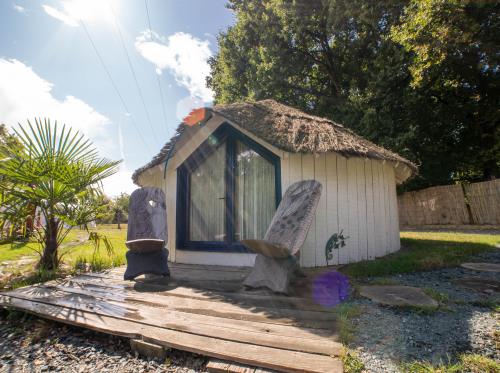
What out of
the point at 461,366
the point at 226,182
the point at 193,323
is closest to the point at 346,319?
the point at 461,366

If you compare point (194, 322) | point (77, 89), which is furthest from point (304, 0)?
point (194, 322)

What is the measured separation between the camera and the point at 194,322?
7.61 ft

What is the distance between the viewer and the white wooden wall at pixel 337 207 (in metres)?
4.86

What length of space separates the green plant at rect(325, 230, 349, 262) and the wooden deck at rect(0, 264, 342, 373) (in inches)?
48.0

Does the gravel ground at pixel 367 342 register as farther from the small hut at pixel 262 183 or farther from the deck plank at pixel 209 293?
the small hut at pixel 262 183

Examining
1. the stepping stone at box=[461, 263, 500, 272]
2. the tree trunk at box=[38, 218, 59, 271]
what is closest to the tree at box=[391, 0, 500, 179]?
the stepping stone at box=[461, 263, 500, 272]

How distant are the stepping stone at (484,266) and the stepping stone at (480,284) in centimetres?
61

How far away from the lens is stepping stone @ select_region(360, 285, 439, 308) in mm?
2678

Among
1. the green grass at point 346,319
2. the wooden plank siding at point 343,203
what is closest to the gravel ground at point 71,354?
the green grass at point 346,319

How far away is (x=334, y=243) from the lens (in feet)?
16.0

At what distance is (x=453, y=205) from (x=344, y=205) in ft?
37.4

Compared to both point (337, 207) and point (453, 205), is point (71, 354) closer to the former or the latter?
point (337, 207)

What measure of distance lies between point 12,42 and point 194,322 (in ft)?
30.2

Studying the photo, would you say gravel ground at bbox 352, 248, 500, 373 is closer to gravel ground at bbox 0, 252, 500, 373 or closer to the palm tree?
gravel ground at bbox 0, 252, 500, 373
